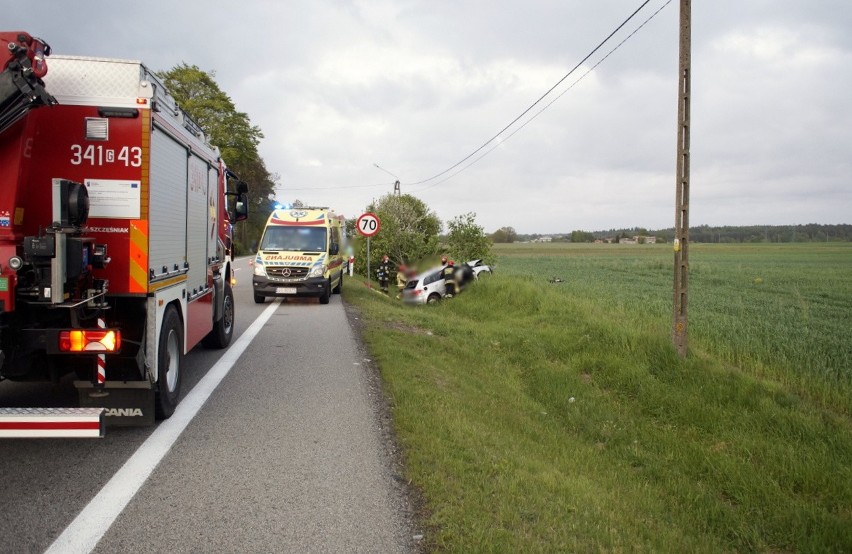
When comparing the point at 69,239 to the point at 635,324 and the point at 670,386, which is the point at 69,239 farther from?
the point at 635,324

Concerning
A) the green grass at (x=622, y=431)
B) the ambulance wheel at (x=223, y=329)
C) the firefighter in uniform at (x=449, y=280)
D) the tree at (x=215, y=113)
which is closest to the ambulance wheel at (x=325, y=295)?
the green grass at (x=622, y=431)

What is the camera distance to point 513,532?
3691mm

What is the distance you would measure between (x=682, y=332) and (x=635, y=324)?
9.85 feet

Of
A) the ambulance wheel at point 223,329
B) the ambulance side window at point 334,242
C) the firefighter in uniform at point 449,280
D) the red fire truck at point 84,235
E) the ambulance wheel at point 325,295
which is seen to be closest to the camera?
the red fire truck at point 84,235

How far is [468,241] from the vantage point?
85.1 feet

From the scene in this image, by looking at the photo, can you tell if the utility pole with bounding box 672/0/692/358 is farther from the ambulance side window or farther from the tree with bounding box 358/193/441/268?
the tree with bounding box 358/193/441/268

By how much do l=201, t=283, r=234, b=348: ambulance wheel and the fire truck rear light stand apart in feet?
14.0

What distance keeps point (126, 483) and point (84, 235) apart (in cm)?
199

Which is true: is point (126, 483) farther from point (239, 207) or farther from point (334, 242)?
point (334, 242)

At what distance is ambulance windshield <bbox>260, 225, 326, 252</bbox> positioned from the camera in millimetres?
16906

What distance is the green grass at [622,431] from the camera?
4.26 meters

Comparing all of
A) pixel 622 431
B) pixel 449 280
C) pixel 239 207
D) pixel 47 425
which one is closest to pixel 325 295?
pixel 449 280

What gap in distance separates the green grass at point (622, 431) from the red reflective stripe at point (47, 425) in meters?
2.25

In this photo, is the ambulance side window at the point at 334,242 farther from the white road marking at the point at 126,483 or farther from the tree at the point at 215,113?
the tree at the point at 215,113
